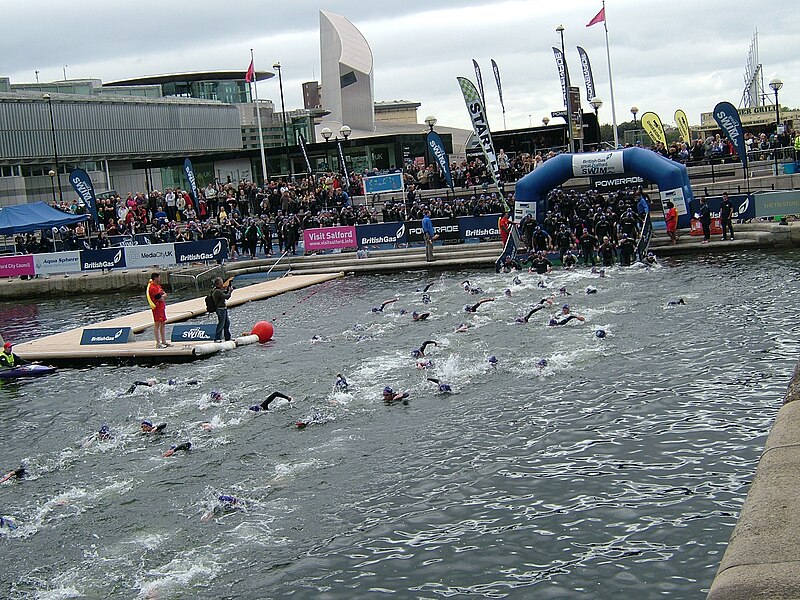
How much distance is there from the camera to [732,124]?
40250 millimetres

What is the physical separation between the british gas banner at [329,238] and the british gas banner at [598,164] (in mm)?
10202

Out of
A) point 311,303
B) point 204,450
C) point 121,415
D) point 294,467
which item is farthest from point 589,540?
point 311,303

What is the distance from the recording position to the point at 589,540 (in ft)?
36.2

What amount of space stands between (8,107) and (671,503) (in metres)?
57.7

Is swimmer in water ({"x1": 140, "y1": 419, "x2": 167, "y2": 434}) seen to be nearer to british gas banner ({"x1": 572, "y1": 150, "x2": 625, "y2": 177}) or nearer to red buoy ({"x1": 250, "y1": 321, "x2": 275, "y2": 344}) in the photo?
red buoy ({"x1": 250, "y1": 321, "x2": 275, "y2": 344})

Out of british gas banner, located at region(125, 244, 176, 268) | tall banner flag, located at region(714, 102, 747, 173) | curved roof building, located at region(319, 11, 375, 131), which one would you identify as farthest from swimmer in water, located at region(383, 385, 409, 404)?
curved roof building, located at region(319, 11, 375, 131)

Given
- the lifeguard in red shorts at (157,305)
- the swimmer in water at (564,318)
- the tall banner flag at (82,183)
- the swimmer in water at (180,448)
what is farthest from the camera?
Answer: the tall banner flag at (82,183)

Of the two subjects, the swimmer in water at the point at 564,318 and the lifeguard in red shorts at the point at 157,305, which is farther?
the lifeguard in red shorts at the point at 157,305

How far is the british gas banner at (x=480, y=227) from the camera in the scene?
39.0 m

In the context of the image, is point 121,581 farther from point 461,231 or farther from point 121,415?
point 461,231

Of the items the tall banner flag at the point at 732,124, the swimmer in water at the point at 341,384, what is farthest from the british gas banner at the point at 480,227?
the swimmer in water at the point at 341,384

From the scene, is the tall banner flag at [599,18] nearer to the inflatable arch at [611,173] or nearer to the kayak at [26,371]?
the inflatable arch at [611,173]

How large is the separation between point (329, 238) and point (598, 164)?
40.2ft

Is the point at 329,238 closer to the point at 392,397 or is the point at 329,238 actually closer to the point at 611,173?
the point at 611,173
